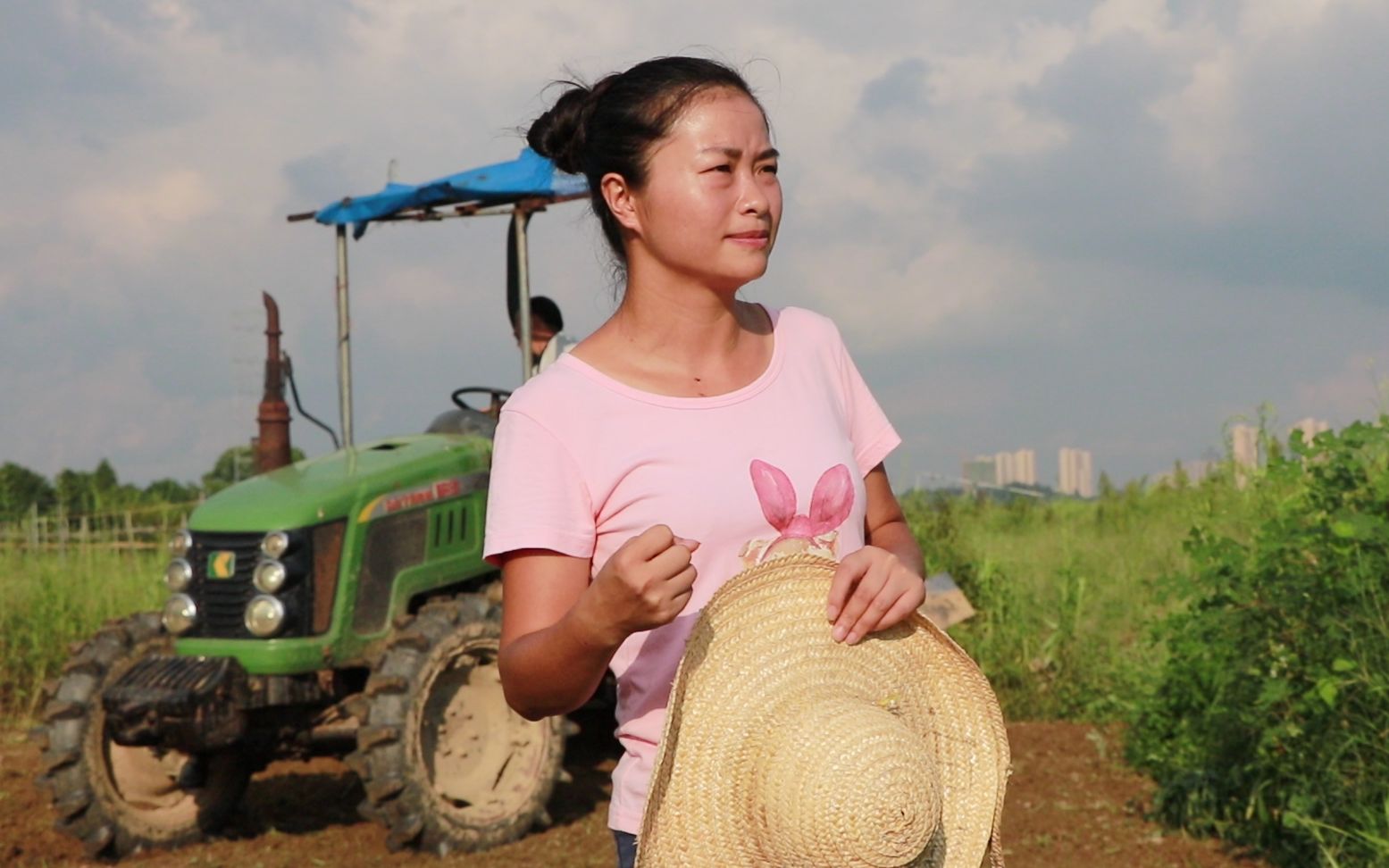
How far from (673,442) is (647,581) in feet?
1.04


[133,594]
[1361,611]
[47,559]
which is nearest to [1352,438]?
[1361,611]

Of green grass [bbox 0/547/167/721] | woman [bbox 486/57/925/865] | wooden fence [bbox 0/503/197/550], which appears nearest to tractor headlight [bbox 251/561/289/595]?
green grass [bbox 0/547/167/721]

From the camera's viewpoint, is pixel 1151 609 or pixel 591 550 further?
pixel 1151 609

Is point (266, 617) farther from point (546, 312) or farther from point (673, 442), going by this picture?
point (673, 442)

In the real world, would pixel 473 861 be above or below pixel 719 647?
below

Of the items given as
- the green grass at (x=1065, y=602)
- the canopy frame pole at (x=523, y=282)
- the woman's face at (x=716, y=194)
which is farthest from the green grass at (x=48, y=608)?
the woman's face at (x=716, y=194)

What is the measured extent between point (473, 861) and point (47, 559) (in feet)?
21.7

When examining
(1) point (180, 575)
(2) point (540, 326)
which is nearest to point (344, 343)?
(2) point (540, 326)

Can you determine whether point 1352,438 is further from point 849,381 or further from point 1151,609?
point 1151,609

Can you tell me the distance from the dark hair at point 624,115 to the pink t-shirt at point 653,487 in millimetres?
302

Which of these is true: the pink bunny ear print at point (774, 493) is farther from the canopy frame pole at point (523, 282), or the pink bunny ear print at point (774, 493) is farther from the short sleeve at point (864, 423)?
the canopy frame pole at point (523, 282)

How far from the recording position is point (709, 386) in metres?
2.05

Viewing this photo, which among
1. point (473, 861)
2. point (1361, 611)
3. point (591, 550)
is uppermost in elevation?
point (591, 550)

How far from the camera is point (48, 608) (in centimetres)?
981
